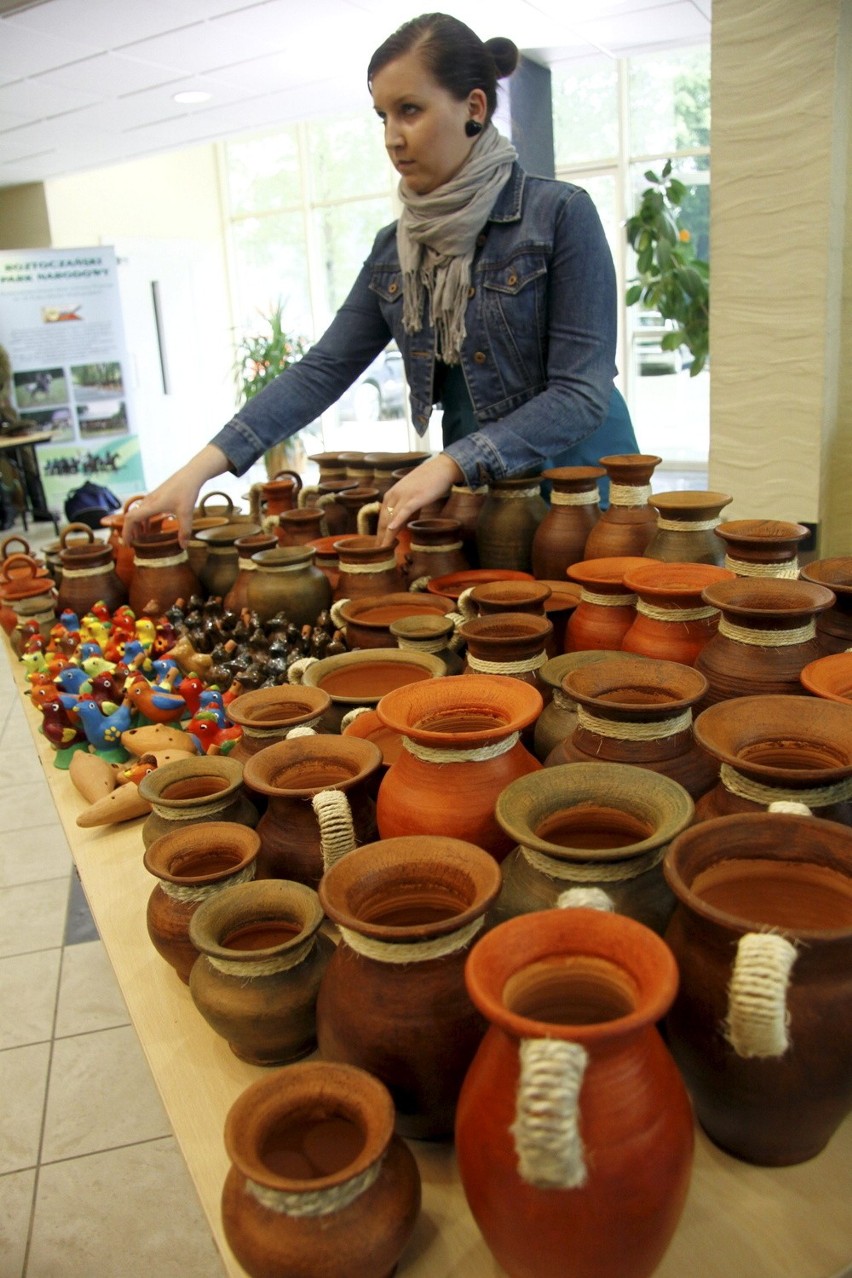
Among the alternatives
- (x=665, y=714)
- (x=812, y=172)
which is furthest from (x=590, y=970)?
(x=812, y=172)

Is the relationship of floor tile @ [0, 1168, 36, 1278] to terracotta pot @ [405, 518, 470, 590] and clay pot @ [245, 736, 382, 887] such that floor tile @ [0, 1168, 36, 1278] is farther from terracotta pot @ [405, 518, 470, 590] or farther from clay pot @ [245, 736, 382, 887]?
terracotta pot @ [405, 518, 470, 590]

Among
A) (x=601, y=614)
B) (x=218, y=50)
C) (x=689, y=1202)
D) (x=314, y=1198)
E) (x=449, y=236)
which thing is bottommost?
(x=689, y=1202)

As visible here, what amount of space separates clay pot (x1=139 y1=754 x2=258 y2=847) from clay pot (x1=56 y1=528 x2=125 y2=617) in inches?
54.0

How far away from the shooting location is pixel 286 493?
2854 millimetres

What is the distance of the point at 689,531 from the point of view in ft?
5.77

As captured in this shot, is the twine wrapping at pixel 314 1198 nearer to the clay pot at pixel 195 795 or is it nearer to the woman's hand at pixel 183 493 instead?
the clay pot at pixel 195 795

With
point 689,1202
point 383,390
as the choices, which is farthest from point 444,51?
point 383,390

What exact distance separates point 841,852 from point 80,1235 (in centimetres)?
187

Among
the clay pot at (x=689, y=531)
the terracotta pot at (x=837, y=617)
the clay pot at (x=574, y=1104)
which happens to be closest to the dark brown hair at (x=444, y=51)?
the clay pot at (x=689, y=531)

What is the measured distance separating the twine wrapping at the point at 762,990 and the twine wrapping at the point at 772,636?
23.0 inches

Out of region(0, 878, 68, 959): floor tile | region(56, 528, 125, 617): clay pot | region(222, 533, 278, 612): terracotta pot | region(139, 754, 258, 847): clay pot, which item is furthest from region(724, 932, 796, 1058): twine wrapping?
region(0, 878, 68, 959): floor tile

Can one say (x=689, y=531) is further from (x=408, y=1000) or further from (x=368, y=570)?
(x=408, y=1000)

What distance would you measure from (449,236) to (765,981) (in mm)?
1882

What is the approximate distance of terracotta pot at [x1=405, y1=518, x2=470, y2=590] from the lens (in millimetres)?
2139
